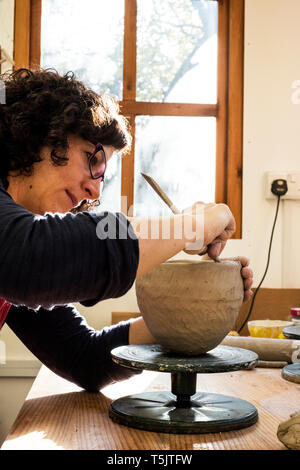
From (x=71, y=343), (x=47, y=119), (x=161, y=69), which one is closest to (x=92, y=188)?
(x=47, y=119)

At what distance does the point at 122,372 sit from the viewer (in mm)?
1100

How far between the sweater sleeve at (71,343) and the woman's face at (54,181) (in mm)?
266

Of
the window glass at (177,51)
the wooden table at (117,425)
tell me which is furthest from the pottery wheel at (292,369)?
the window glass at (177,51)

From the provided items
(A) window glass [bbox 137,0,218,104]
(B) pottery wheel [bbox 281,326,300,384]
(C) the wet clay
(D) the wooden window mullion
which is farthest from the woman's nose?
(A) window glass [bbox 137,0,218,104]

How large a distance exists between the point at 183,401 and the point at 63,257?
34 centimetres

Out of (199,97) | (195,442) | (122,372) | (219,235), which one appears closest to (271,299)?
(199,97)

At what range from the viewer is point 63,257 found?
67 cm

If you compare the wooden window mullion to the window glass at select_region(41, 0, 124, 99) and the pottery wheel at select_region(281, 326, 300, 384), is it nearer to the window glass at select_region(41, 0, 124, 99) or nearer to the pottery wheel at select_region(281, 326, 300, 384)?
the window glass at select_region(41, 0, 124, 99)

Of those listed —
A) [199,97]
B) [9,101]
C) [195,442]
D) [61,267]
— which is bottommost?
[195,442]

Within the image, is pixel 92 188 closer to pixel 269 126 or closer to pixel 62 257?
pixel 62 257

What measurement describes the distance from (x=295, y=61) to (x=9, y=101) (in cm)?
169

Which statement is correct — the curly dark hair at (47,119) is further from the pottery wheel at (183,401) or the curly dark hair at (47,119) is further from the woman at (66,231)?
the pottery wheel at (183,401)

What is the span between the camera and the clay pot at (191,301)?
2.73 feet

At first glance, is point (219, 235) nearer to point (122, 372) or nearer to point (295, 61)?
point (122, 372)
